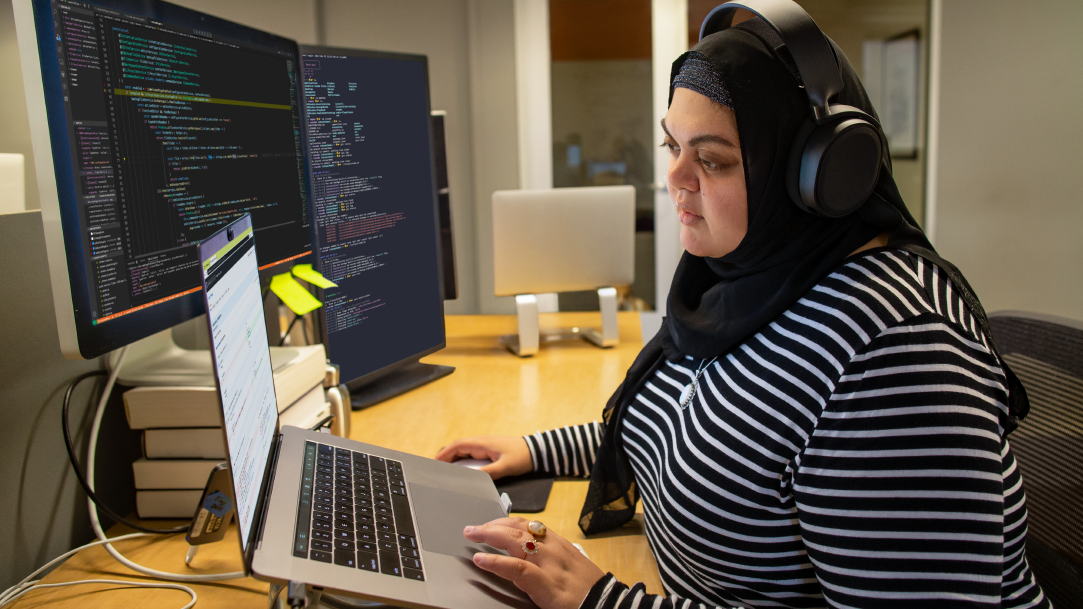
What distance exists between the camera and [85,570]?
34.3 inches

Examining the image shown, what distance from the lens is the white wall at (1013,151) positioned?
3605 millimetres

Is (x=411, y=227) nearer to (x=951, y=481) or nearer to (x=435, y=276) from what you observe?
(x=435, y=276)

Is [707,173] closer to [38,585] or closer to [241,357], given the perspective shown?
[241,357]

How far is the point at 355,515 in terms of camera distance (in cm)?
73

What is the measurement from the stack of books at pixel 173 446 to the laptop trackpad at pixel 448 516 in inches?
10.3

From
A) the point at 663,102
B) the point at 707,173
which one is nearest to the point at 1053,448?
the point at 707,173

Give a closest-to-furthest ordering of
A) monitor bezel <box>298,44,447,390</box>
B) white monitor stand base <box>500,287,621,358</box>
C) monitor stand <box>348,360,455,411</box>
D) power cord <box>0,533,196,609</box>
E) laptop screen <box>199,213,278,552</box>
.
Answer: laptop screen <box>199,213,278,552</box>
power cord <box>0,533,196,609</box>
monitor bezel <box>298,44,447,390</box>
monitor stand <box>348,360,455,411</box>
white monitor stand base <box>500,287,621,358</box>

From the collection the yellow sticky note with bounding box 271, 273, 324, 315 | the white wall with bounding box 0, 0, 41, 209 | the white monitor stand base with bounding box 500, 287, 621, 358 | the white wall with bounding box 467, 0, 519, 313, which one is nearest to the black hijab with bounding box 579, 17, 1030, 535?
the yellow sticky note with bounding box 271, 273, 324, 315

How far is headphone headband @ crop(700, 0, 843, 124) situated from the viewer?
28.8 inches

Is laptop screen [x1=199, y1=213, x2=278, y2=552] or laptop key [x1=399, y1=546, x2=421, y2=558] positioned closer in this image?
laptop screen [x1=199, y1=213, x2=278, y2=552]

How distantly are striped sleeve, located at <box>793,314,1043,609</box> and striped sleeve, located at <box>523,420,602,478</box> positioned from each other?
0.48 meters

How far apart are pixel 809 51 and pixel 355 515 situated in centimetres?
66

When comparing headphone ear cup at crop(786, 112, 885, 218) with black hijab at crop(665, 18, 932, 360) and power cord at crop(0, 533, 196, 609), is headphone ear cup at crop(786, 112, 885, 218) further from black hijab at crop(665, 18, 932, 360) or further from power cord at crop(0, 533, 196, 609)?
power cord at crop(0, 533, 196, 609)

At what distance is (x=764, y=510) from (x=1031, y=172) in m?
3.88
